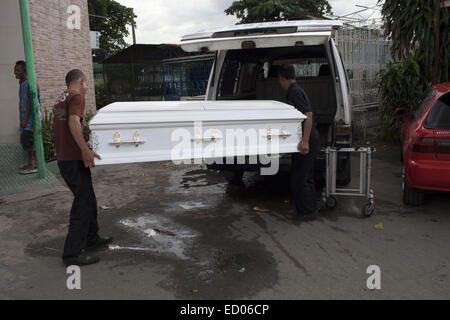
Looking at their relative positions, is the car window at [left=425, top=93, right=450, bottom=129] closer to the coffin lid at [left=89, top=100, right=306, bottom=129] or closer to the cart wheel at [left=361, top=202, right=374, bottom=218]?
the cart wheel at [left=361, top=202, right=374, bottom=218]

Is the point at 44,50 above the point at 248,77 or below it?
above

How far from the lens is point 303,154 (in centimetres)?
487

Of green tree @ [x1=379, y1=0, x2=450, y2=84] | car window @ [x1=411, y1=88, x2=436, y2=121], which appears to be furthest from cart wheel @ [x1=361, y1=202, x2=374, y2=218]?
green tree @ [x1=379, y1=0, x2=450, y2=84]

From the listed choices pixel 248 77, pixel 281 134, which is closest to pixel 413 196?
pixel 281 134

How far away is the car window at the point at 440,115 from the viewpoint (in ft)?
15.6

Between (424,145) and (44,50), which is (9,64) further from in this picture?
(424,145)

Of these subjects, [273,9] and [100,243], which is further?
[273,9]

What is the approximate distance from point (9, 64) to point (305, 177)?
6.50 m

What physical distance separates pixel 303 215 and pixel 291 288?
1703 mm

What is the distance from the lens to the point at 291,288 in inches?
137

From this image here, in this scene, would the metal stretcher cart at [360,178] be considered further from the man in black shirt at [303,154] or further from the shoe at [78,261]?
the shoe at [78,261]

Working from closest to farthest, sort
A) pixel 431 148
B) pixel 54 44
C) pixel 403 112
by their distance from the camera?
pixel 431 148 < pixel 403 112 < pixel 54 44

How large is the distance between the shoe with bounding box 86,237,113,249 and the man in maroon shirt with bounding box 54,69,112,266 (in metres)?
0.30

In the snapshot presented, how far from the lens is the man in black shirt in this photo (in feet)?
15.5
